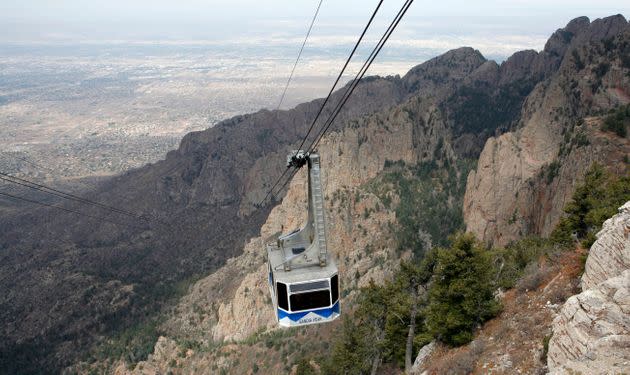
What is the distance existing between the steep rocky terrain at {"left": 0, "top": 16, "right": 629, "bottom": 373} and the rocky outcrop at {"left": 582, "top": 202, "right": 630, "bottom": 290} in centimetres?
2663

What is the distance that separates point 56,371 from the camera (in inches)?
3155

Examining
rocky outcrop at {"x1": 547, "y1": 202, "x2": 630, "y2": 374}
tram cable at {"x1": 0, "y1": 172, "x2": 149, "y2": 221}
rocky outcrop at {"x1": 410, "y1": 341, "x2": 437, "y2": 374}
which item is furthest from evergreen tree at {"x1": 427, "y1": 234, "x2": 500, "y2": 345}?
tram cable at {"x1": 0, "y1": 172, "x2": 149, "y2": 221}

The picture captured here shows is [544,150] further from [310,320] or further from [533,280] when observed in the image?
[310,320]

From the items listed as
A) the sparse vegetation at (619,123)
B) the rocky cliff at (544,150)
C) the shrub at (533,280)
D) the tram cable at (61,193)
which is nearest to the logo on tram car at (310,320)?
the shrub at (533,280)

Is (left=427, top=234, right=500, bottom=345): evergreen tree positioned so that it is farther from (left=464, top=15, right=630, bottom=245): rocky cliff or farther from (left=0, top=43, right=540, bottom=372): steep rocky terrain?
(left=0, top=43, right=540, bottom=372): steep rocky terrain

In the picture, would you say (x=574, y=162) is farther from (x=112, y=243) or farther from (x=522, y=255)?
Answer: (x=112, y=243)

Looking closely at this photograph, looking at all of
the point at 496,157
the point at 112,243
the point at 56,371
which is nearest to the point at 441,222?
the point at 496,157

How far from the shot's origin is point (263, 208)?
13750 centimetres

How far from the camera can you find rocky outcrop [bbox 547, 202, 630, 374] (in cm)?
1303

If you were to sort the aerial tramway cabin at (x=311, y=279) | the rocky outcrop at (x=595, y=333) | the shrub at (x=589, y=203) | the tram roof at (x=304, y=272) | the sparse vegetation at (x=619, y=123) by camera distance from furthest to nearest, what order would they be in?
the sparse vegetation at (x=619, y=123) < the shrub at (x=589, y=203) < the tram roof at (x=304, y=272) < the aerial tramway cabin at (x=311, y=279) < the rocky outcrop at (x=595, y=333)

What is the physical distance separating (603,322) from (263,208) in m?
126

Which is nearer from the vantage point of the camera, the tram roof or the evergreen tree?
the tram roof

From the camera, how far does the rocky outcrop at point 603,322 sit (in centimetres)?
1303

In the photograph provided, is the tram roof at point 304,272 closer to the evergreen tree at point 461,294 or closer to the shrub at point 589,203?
the evergreen tree at point 461,294
